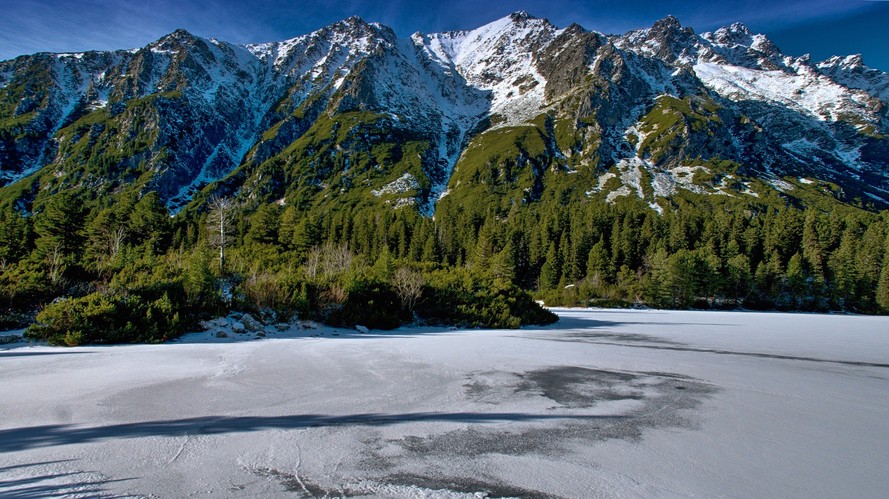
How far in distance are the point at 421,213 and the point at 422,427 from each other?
415 feet

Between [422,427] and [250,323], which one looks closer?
[422,427]

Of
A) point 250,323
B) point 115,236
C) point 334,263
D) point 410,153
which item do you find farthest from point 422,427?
point 410,153

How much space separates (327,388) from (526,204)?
13095cm

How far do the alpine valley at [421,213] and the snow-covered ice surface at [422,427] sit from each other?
19.7 feet

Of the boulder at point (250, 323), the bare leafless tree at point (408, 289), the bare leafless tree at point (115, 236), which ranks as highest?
the bare leafless tree at point (115, 236)

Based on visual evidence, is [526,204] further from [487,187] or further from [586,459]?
[586,459]

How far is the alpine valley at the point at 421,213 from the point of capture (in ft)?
58.2

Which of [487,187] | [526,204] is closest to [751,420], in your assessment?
[526,204]

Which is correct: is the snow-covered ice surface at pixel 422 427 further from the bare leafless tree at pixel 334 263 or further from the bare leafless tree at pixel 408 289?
the bare leafless tree at pixel 334 263

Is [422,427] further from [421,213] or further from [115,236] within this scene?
[421,213]

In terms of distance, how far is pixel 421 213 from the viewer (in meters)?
130

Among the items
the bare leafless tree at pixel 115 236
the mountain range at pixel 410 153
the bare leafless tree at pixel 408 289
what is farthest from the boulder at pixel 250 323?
the mountain range at pixel 410 153

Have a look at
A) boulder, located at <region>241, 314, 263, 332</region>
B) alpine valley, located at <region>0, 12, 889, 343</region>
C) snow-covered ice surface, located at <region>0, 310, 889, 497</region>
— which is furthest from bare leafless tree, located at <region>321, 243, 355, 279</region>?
snow-covered ice surface, located at <region>0, 310, 889, 497</region>

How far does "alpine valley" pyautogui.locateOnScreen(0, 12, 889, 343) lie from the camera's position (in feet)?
58.2
